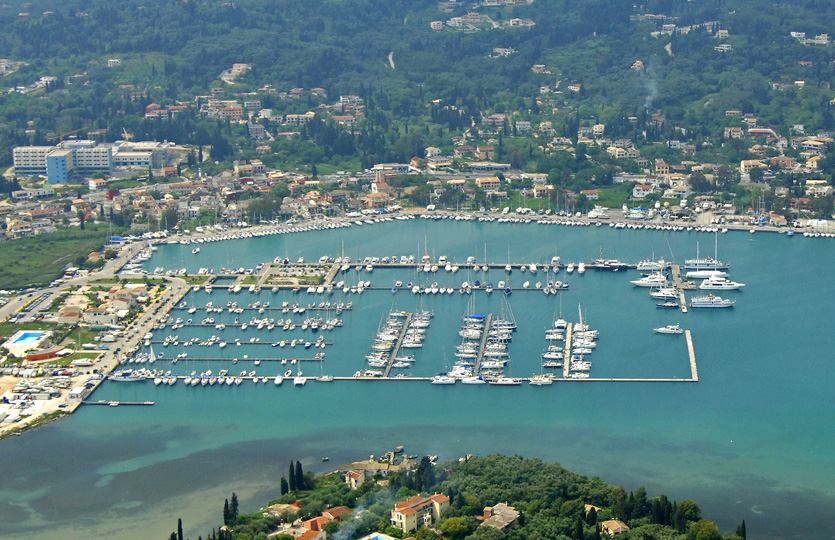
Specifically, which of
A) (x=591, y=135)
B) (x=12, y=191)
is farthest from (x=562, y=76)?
(x=12, y=191)

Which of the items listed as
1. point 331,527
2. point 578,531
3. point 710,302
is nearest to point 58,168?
point 710,302

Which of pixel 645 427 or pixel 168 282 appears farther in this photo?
pixel 168 282

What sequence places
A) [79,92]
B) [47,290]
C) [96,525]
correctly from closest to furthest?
1. [96,525]
2. [47,290]
3. [79,92]

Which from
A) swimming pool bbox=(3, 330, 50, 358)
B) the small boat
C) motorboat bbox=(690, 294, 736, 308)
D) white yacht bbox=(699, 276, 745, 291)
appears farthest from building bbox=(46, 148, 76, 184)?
the small boat

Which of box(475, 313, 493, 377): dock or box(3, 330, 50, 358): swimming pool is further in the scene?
box(3, 330, 50, 358): swimming pool

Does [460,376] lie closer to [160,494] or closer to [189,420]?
[189,420]

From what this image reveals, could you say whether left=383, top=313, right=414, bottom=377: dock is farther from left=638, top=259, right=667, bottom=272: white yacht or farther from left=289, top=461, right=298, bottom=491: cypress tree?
left=638, top=259, right=667, bottom=272: white yacht
